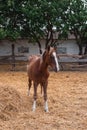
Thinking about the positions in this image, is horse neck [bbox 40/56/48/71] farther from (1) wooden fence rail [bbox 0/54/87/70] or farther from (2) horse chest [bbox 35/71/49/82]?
(1) wooden fence rail [bbox 0/54/87/70]

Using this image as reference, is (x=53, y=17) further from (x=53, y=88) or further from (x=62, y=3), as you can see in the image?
(x=53, y=88)

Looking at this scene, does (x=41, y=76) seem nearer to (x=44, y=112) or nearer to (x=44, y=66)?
(x=44, y=66)

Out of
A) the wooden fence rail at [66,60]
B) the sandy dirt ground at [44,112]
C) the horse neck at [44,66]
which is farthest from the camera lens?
the wooden fence rail at [66,60]

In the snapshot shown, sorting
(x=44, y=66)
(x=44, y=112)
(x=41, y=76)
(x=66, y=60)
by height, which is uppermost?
(x=44, y=66)

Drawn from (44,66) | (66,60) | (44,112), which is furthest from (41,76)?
(66,60)

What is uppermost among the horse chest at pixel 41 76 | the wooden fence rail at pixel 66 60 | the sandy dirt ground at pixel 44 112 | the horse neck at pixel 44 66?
the horse neck at pixel 44 66

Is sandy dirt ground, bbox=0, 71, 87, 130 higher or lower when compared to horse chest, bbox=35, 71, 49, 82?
lower

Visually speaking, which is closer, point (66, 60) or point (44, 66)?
point (44, 66)

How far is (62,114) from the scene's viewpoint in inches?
309

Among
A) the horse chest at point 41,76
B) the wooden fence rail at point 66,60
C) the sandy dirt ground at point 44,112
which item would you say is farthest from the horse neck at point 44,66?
the wooden fence rail at point 66,60

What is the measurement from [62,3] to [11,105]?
11895mm

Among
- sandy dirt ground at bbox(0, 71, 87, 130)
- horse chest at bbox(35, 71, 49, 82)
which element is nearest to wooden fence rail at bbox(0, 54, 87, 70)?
sandy dirt ground at bbox(0, 71, 87, 130)

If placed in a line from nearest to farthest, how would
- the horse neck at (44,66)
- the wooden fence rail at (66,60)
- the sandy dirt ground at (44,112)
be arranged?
the sandy dirt ground at (44,112)
the horse neck at (44,66)
the wooden fence rail at (66,60)

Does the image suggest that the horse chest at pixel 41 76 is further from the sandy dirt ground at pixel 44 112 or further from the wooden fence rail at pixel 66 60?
the wooden fence rail at pixel 66 60
